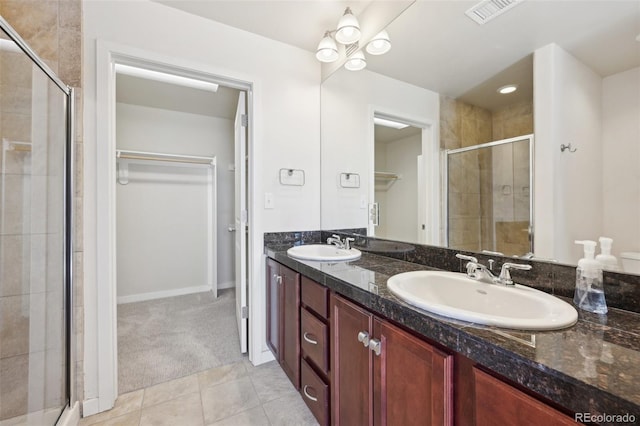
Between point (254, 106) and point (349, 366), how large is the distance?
5.66 feet

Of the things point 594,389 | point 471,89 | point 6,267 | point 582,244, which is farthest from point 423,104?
point 6,267

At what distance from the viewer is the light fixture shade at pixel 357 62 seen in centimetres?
180

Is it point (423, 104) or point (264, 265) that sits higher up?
point (423, 104)

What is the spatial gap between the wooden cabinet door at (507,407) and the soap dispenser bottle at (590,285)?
42 centimetres

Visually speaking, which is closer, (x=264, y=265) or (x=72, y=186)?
(x=72, y=186)

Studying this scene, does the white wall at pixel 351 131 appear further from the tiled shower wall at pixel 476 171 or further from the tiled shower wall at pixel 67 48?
Result: the tiled shower wall at pixel 67 48

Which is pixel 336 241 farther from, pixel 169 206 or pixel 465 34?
pixel 169 206

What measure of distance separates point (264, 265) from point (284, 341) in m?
0.54

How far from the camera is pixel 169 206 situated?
332 centimetres

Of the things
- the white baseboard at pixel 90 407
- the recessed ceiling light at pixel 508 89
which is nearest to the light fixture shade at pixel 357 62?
the recessed ceiling light at pixel 508 89

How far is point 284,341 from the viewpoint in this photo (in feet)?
5.33

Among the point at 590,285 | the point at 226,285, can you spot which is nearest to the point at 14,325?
the point at 590,285

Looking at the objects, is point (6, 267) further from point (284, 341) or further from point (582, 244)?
point (582, 244)

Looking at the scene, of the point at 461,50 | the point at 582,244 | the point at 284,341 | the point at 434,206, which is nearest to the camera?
the point at 582,244
